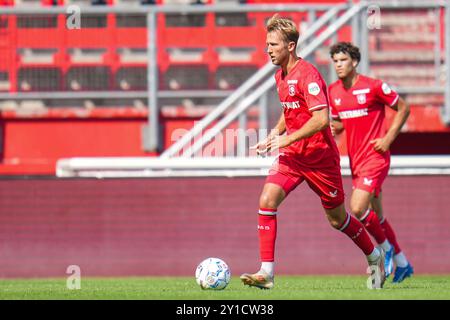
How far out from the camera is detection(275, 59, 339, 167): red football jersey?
29.2ft

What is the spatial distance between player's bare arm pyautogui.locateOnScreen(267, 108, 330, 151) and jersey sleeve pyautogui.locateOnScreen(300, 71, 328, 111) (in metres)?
0.05

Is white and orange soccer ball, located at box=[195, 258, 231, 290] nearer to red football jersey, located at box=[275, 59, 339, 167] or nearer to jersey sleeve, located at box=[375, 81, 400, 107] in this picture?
red football jersey, located at box=[275, 59, 339, 167]

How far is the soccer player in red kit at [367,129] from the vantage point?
35.4 ft

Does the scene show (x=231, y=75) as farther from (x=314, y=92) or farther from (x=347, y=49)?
(x=314, y=92)

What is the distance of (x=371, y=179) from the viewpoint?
10789mm

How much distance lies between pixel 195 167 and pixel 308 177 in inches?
169

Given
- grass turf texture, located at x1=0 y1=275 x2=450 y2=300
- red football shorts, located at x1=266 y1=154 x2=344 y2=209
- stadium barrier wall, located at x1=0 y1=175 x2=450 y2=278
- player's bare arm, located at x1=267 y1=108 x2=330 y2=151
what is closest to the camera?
grass turf texture, located at x1=0 y1=275 x2=450 y2=300

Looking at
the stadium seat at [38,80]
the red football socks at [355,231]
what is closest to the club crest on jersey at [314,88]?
the red football socks at [355,231]

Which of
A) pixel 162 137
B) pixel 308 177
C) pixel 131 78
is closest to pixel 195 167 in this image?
pixel 162 137

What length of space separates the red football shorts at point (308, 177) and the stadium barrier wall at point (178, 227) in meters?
3.92

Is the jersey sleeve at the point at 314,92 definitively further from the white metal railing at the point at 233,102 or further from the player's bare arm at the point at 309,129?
the white metal railing at the point at 233,102

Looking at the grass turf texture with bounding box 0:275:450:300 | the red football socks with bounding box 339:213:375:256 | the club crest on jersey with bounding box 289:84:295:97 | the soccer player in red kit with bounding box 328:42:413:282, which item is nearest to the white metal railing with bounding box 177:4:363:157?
the soccer player in red kit with bounding box 328:42:413:282
